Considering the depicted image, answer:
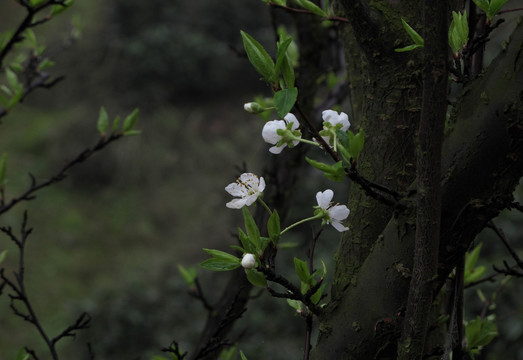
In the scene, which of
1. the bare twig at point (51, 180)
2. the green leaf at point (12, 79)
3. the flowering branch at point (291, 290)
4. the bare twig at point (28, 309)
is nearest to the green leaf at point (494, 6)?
the flowering branch at point (291, 290)

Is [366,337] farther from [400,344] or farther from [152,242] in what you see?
[152,242]

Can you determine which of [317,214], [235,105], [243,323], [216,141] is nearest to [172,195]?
[216,141]

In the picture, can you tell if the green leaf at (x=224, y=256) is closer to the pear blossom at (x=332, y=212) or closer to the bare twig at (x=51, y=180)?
the pear blossom at (x=332, y=212)

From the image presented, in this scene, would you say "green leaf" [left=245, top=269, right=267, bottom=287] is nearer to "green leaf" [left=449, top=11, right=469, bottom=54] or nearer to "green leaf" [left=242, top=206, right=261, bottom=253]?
"green leaf" [left=242, top=206, right=261, bottom=253]

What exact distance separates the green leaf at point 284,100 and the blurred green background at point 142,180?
305 centimetres

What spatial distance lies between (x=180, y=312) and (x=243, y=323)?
0.66m

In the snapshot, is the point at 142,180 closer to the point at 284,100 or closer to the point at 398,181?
the point at 398,181

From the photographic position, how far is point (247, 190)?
2.35 feet

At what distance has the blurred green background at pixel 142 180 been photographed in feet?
14.2

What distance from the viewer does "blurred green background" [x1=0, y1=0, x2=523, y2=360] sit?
4.33 m

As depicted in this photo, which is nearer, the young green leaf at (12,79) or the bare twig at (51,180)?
the bare twig at (51,180)

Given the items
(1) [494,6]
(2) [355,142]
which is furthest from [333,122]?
(1) [494,6]

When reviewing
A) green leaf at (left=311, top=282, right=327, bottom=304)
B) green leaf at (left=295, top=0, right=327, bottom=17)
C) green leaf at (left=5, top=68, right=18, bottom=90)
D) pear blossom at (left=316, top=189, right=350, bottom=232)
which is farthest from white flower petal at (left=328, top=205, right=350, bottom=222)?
green leaf at (left=5, top=68, right=18, bottom=90)

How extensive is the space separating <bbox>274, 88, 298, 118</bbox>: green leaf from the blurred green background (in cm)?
305
